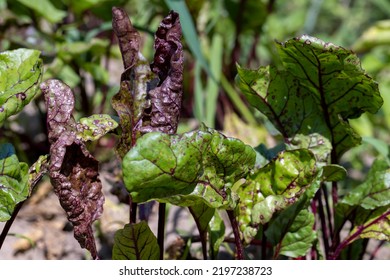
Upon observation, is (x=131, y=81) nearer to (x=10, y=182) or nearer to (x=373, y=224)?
(x=10, y=182)

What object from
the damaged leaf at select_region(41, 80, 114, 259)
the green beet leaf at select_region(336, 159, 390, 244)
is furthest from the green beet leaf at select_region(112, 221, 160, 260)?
the green beet leaf at select_region(336, 159, 390, 244)

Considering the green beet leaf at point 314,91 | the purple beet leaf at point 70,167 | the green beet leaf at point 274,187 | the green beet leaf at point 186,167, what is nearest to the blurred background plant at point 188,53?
the green beet leaf at point 314,91

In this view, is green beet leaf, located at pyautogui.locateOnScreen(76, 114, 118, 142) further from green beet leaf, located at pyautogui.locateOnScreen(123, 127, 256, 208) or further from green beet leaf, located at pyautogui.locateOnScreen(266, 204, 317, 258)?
green beet leaf, located at pyautogui.locateOnScreen(266, 204, 317, 258)

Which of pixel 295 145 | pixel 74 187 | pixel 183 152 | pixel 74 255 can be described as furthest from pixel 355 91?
pixel 74 255

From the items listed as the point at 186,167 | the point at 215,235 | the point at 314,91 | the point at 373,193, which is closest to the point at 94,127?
the point at 186,167

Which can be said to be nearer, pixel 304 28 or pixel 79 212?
pixel 79 212

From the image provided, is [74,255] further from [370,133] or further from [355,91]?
[370,133]

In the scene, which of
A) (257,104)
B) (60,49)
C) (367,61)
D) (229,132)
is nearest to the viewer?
(257,104)
